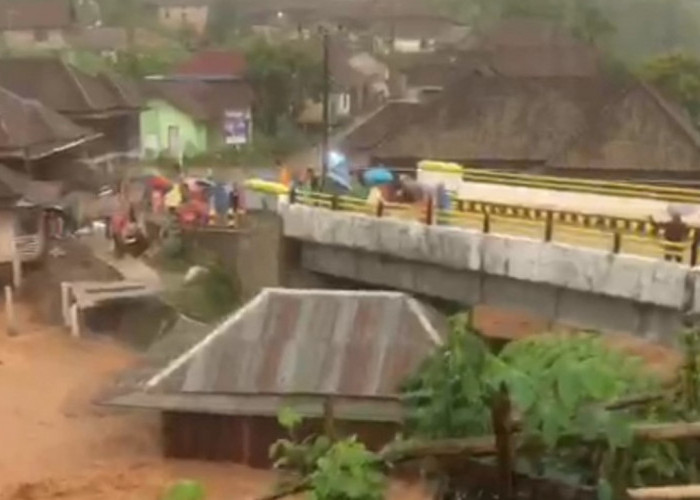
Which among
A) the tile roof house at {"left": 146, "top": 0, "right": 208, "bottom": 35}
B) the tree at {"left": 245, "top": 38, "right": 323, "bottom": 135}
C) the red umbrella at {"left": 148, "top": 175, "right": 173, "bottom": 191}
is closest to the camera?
the red umbrella at {"left": 148, "top": 175, "right": 173, "bottom": 191}

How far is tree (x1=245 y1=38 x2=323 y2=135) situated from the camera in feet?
170

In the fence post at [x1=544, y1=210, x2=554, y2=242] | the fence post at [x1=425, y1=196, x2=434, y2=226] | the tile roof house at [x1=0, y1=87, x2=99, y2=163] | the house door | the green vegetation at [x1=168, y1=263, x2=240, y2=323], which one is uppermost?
the fence post at [x1=544, y1=210, x2=554, y2=242]

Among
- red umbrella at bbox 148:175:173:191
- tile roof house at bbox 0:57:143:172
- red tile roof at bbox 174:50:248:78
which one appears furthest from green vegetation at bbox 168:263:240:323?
red tile roof at bbox 174:50:248:78

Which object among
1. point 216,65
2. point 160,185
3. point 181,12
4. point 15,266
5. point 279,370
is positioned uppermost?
point 181,12

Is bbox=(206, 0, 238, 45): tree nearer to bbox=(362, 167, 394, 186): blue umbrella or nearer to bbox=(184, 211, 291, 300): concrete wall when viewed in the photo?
bbox=(184, 211, 291, 300): concrete wall

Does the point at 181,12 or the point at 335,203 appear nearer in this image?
the point at 335,203

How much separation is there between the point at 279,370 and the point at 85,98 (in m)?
23.3

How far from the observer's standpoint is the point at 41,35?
71750 millimetres

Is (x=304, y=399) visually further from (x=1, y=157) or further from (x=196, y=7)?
(x=196, y=7)

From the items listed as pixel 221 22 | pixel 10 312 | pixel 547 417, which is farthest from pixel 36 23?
pixel 547 417

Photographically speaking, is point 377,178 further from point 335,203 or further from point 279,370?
point 279,370

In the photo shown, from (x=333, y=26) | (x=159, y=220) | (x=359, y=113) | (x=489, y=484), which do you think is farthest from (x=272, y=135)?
(x=489, y=484)

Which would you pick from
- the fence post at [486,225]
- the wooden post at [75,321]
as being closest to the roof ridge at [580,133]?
the wooden post at [75,321]

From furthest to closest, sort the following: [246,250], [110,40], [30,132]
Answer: [110,40], [30,132], [246,250]
